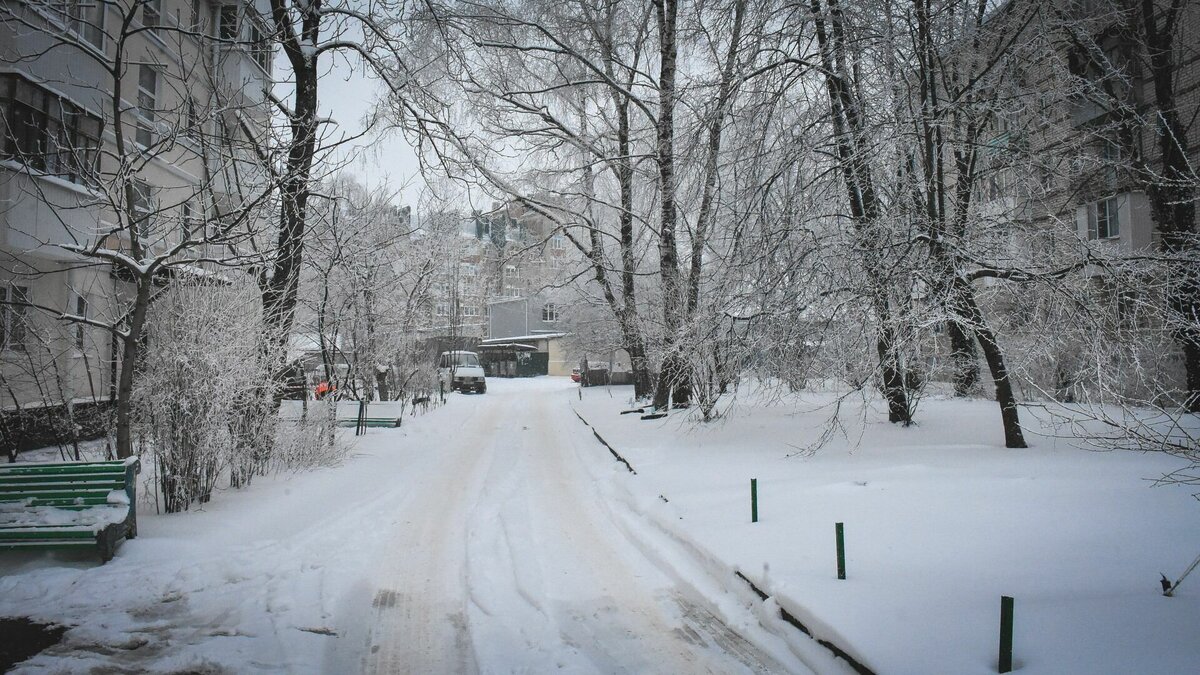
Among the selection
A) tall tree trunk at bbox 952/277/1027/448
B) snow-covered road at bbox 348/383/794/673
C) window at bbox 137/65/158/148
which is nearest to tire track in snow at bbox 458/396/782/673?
snow-covered road at bbox 348/383/794/673

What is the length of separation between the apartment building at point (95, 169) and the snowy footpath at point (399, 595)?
2511 mm

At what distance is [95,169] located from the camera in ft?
20.1

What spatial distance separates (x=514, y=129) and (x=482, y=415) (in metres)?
9.84

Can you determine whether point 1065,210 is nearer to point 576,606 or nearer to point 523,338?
point 576,606

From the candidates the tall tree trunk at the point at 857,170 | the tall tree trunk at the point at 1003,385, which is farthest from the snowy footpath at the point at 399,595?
the tall tree trunk at the point at 1003,385

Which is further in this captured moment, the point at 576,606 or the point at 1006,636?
the point at 576,606

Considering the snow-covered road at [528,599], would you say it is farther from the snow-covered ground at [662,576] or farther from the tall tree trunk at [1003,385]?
the tall tree trunk at [1003,385]

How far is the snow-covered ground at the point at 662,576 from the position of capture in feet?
12.3

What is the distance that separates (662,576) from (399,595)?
224 centimetres

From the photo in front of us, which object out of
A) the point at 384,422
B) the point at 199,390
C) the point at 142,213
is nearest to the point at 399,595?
the point at 199,390

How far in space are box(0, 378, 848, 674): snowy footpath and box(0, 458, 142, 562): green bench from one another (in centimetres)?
22

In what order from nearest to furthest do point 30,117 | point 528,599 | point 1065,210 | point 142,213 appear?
1. point 528,599
2. point 142,213
3. point 1065,210
4. point 30,117

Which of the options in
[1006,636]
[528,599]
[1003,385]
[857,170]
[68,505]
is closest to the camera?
[1006,636]

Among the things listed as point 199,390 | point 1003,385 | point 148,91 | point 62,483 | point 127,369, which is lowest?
point 62,483
